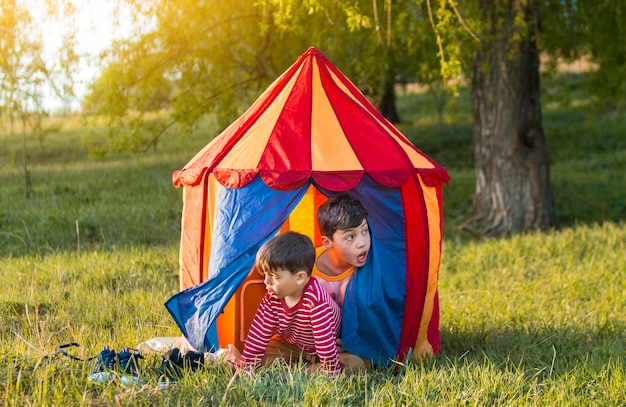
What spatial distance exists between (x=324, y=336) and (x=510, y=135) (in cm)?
634

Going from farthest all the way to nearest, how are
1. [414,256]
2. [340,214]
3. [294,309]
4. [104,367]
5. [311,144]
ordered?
[414,256], [311,144], [340,214], [294,309], [104,367]

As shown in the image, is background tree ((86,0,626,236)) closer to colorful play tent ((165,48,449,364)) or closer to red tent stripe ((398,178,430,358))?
colorful play tent ((165,48,449,364))

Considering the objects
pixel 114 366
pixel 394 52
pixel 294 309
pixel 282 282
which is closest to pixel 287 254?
pixel 282 282

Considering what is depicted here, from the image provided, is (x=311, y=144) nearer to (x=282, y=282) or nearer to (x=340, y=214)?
(x=340, y=214)

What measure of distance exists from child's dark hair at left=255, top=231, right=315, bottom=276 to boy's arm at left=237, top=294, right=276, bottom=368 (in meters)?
0.26

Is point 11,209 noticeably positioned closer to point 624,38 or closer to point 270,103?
point 270,103

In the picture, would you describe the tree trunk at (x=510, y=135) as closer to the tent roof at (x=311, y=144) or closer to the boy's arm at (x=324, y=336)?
the tent roof at (x=311, y=144)

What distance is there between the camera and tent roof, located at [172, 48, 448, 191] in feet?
13.5

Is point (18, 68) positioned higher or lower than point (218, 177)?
higher

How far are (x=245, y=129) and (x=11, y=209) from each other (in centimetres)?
556

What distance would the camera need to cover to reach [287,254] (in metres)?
3.83

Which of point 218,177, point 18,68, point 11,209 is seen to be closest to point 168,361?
point 218,177

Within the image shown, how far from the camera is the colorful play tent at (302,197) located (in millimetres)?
4176

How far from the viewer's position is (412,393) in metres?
3.71
